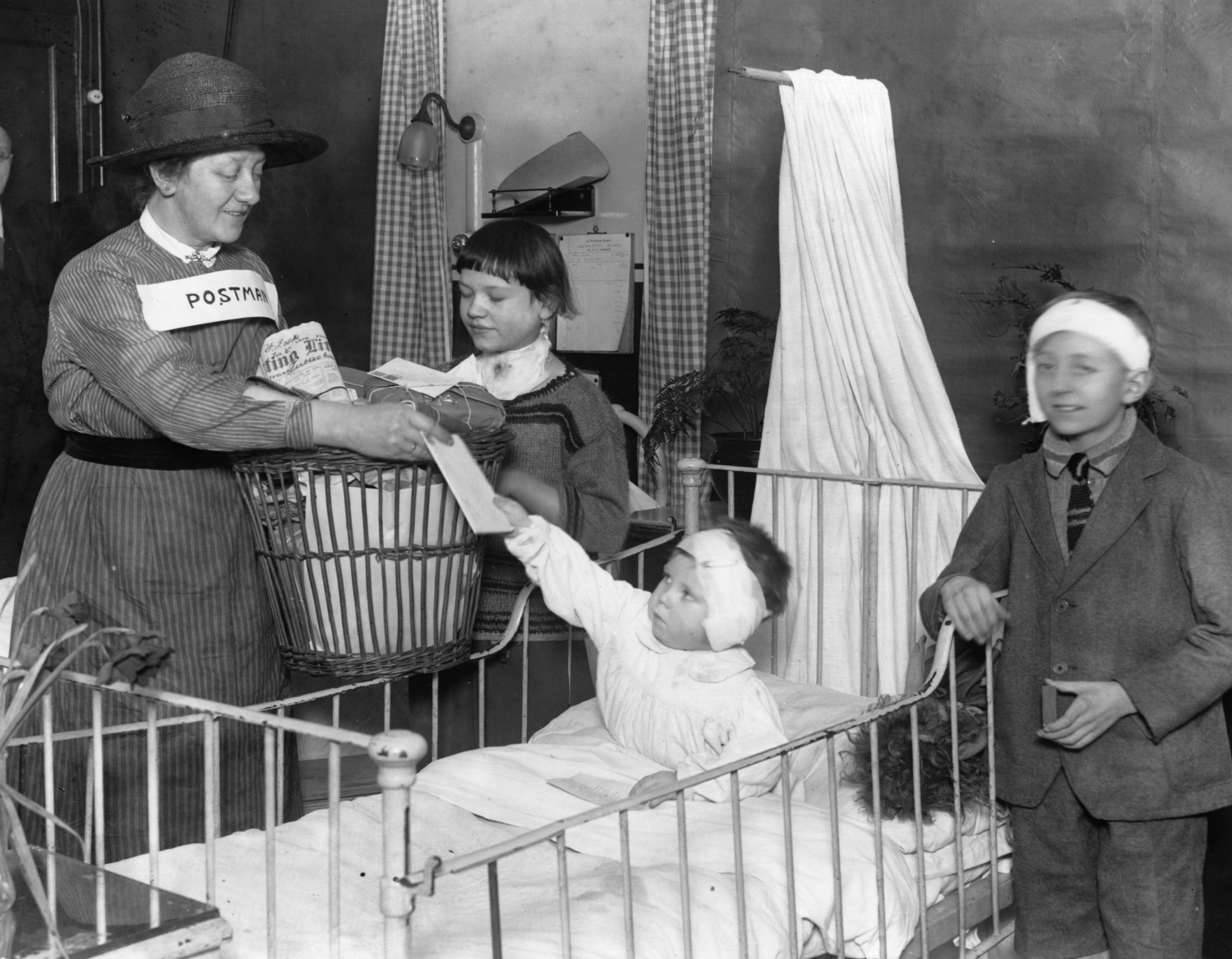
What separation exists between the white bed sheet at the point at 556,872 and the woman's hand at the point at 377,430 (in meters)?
0.59

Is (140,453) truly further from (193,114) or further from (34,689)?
(34,689)

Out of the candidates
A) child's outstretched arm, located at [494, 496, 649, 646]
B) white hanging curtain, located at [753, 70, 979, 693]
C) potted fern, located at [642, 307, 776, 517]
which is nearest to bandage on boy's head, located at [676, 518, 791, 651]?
child's outstretched arm, located at [494, 496, 649, 646]

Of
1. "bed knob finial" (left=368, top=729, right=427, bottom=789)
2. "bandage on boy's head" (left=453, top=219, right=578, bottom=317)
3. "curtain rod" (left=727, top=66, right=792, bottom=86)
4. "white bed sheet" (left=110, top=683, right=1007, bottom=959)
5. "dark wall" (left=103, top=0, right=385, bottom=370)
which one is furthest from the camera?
"dark wall" (left=103, top=0, right=385, bottom=370)

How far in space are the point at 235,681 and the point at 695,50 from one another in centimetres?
314

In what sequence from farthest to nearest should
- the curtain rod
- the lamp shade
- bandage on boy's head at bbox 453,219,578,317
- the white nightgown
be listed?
the lamp shade → the curtain rod → bandage on boy's head at bbox 453,219,578,317 → the white nightgown

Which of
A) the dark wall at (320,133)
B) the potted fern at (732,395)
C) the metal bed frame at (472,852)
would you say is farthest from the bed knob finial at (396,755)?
the dark wall at (320,133)

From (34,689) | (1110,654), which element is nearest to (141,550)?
(34,689)

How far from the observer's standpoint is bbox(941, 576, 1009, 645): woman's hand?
2238 millimetres

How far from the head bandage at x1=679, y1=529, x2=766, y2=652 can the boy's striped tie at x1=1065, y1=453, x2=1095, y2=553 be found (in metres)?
0.54

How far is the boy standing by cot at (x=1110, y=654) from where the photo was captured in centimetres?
213

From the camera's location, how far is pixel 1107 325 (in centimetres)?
217

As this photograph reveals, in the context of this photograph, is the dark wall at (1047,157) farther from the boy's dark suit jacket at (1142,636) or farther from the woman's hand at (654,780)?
the woman's hand at (654,780)

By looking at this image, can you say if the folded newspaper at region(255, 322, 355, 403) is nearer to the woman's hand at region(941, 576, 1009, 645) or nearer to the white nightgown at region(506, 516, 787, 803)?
the white nightgown at region(506, 516, 787, 803)

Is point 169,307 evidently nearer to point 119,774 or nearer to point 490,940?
point 119,774
